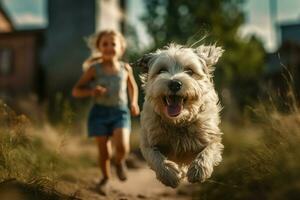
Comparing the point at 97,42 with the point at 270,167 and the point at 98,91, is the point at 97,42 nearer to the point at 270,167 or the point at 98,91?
the point at 98,91

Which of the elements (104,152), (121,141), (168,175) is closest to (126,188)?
(104,152)

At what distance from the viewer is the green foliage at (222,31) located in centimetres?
1964

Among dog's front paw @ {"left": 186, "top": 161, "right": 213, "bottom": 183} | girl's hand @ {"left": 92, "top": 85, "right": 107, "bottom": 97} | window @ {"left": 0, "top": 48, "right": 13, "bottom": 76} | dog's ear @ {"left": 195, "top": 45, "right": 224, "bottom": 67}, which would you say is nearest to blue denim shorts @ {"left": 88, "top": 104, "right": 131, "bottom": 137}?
girl's hand @ {"left": 92, "top": 85, "right": 107, "bottom": 97}

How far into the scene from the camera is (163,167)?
5.17 m

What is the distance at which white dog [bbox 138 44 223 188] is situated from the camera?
5180 millimetres

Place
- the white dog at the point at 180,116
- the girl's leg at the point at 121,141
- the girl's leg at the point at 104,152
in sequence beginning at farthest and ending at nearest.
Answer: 1. the girl's leg at the point at 104,152
2. the girl's leg at the point at 121,141
3. the white dog at the point at 180,116

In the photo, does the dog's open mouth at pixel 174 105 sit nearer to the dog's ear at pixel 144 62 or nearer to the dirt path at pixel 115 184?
the dog's ear at pixel 144 62

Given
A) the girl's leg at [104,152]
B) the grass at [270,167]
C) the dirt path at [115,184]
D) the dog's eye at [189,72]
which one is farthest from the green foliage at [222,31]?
the dog's eye at [189,72]

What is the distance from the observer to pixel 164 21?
2016cm

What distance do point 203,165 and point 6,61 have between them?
92.2 ft

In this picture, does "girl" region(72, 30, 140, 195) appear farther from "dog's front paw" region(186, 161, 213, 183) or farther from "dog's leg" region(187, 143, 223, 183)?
"dog's front paw" region(186, 161, 213, 183)

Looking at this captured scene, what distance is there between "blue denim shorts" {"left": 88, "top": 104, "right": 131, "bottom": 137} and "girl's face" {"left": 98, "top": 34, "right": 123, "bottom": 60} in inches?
27.1

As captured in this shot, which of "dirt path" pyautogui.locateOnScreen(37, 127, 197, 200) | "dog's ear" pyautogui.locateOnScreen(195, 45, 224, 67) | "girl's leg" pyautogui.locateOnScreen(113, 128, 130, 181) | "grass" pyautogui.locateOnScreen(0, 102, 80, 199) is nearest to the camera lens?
"grass" pyautogui.locateOnScreen(0, 102, 80, 199)

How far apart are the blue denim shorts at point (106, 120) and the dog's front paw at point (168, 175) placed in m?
2.21
